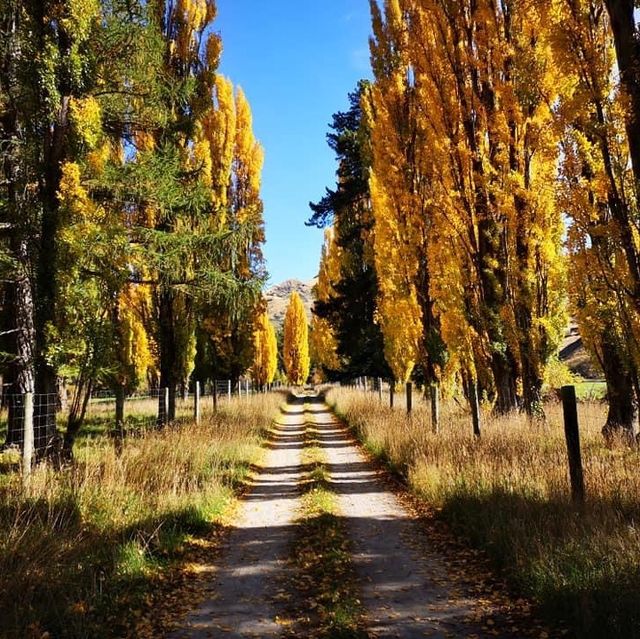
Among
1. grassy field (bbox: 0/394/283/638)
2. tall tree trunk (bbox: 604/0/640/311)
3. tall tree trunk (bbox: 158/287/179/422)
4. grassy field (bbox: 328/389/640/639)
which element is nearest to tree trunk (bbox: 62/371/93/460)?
grassy field (bbox: 0/394/283/638)

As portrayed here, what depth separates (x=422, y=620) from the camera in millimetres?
4098

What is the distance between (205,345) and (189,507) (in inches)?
726

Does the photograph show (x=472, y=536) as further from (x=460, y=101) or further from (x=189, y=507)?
(x=460, y=101)

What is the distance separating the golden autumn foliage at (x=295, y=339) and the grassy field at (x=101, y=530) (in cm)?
4869

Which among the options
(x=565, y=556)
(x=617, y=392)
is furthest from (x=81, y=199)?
(x=617, y=392)

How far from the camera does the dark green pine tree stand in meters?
25.9

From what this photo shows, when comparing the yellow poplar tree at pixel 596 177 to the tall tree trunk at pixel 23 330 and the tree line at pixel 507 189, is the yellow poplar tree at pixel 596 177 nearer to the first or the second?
the tree line at pixel 507 189

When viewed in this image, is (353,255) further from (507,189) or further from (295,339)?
(295,339)

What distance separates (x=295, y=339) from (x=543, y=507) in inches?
2109

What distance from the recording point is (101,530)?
5.52m

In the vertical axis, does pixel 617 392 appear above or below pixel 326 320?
below

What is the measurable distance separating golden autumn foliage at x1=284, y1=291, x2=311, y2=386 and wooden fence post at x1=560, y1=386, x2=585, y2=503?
172 ft

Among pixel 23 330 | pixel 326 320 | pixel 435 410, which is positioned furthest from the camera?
pixel 326 320

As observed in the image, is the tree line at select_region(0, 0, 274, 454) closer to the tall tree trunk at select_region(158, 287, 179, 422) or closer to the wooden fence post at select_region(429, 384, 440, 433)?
the tall tree trunk at select_region(158, 287, 179, 422)
